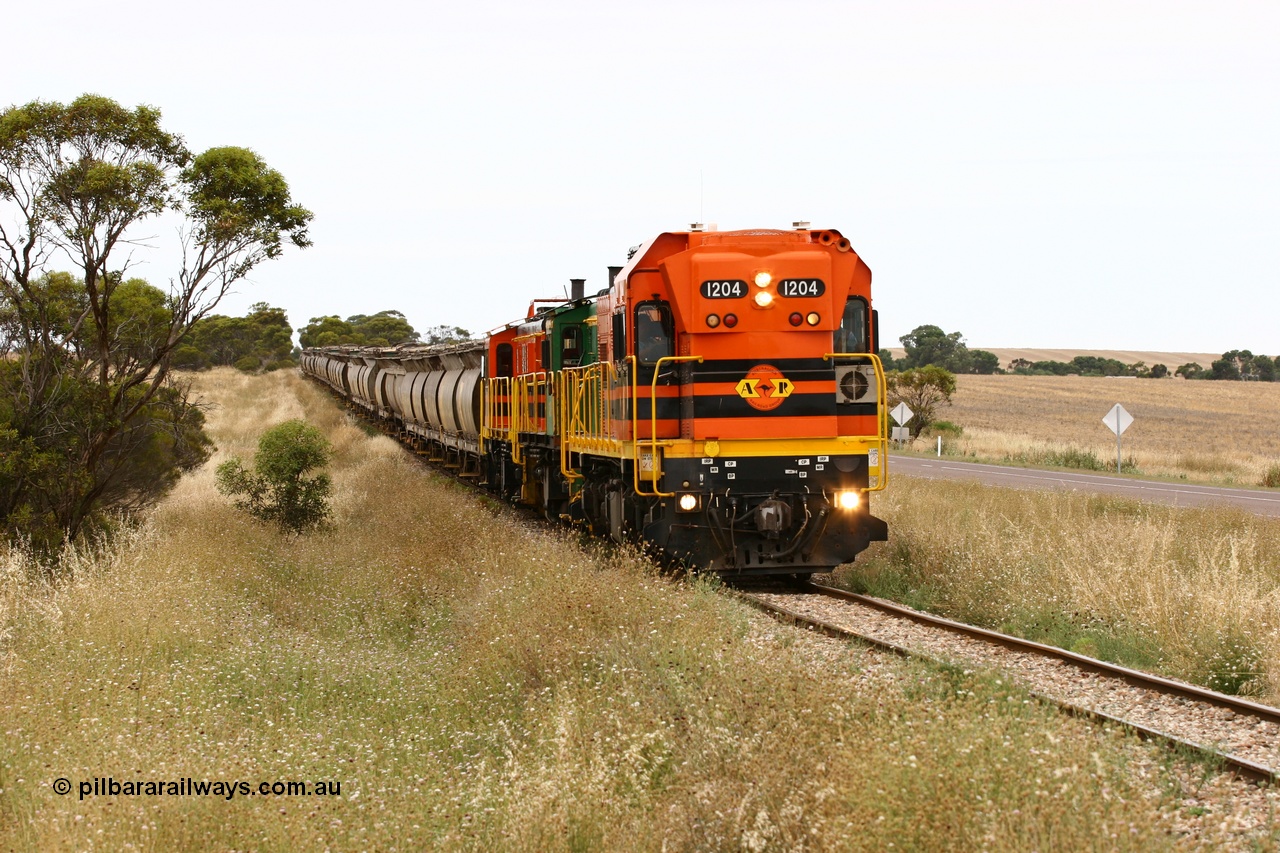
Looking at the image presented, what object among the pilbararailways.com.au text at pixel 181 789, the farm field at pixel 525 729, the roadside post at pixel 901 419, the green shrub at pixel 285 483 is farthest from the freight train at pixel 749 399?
the roadside post at pixel 901 419

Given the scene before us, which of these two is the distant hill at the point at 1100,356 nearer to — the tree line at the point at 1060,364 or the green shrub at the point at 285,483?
the tree line at the point at 1060,364

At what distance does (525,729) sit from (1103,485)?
2395 cm

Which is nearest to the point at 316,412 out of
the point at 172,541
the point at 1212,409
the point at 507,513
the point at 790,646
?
the point at 507,513

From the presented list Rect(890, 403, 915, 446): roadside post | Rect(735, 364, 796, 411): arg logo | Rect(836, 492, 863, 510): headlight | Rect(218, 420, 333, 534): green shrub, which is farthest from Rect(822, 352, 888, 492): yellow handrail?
Rect(890, 403, 915, 446): roadside post

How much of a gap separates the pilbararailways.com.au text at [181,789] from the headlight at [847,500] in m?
6.96

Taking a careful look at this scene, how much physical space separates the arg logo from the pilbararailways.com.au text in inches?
263

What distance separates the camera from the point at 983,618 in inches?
453

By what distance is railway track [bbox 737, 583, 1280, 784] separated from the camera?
23.0 feet

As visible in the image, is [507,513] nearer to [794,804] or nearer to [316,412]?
[794,804]

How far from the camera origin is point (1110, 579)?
1131 centimetres

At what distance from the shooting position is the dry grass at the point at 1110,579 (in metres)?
9.41

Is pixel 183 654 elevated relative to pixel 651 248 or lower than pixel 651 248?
lower

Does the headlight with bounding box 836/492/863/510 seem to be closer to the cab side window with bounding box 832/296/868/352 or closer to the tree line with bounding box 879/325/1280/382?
the cab side window with bounding box 832/296/868/352

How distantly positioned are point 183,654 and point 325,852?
467 cm
